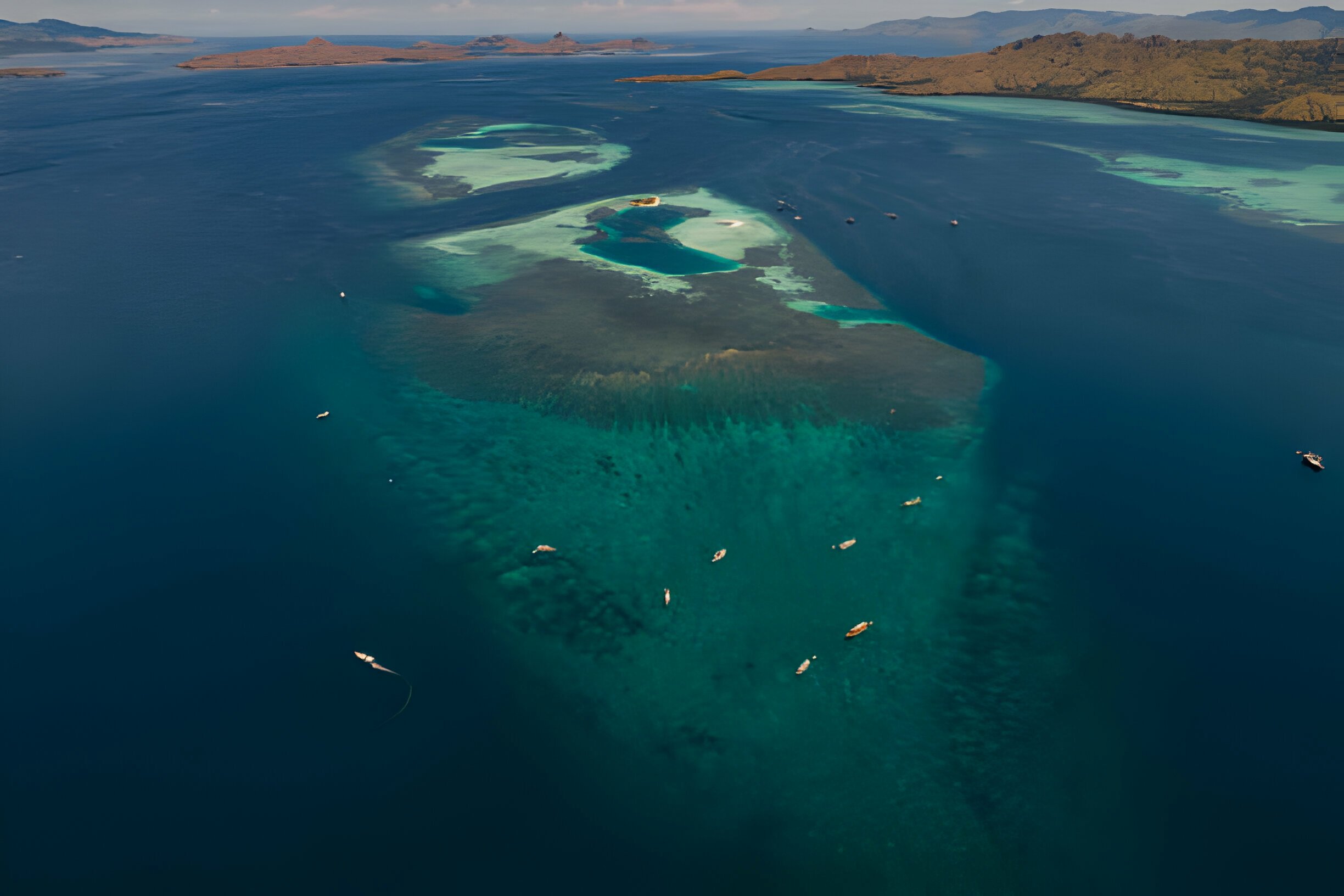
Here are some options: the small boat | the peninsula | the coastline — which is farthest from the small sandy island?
the small boat

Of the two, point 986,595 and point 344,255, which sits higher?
point 344,255

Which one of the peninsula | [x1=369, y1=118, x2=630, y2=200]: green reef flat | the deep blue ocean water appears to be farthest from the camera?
the peninsula

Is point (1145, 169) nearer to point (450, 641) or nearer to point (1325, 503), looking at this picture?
point (1325, 503)

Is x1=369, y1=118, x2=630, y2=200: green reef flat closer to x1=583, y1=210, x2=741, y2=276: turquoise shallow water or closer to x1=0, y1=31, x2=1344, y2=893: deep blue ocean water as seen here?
x1=0, y1=31, x2=1344, y2=893: deep blue ocean water

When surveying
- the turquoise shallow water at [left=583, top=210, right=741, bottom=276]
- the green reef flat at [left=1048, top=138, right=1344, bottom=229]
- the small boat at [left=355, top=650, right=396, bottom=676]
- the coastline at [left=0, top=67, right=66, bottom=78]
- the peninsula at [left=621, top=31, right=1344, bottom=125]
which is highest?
the coastline at [left=0, top=67, right=66, bottom=78]

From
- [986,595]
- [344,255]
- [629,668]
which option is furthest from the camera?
[344,255]

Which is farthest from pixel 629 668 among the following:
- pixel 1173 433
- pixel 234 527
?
pixel 1173 433
